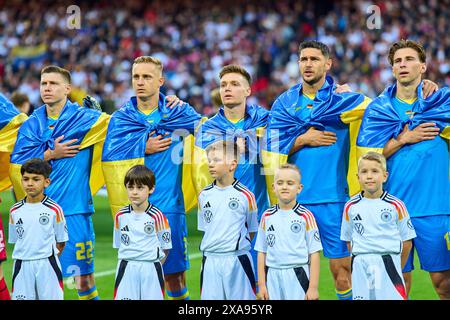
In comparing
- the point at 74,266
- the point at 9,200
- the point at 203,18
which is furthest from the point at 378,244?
the point at 203,18

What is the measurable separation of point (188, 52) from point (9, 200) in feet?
31.7

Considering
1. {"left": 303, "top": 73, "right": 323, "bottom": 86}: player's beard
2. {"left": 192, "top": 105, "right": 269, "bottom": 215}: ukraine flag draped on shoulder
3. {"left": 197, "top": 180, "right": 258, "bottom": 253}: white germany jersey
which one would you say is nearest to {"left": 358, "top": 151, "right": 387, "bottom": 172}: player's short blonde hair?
{"left": 197, "top": 180, "right": 258, "bottom": 253}: white germany jersey

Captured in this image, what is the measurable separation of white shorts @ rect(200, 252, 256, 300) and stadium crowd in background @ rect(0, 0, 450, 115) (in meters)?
13.7

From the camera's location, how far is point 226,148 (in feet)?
21.8

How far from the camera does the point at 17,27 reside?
26375mm

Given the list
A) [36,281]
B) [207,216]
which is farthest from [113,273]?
[207,216]

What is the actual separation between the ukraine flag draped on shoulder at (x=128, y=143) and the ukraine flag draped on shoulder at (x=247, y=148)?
24 centimetres

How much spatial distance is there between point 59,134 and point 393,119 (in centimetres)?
267

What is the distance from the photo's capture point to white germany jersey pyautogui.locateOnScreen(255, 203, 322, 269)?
613 cm

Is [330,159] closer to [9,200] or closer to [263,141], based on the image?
[263,141]

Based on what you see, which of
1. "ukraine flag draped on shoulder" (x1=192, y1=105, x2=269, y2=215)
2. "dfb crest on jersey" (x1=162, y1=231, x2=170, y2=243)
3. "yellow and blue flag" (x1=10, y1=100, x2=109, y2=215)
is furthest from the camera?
"yellow and blue flag" (x1=10, y1=100, x2=109, y2=215)

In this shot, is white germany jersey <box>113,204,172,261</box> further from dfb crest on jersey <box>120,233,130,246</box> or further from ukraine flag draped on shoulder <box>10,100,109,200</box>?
ukraine flag draped on shoulder <box>10,100,109,200</box>

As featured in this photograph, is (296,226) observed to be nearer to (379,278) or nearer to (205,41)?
(379,278)
